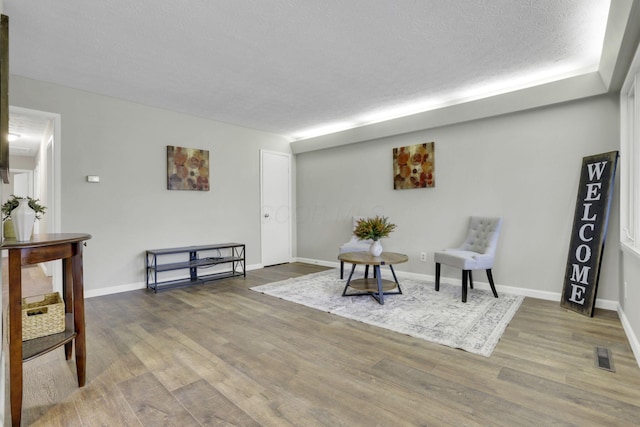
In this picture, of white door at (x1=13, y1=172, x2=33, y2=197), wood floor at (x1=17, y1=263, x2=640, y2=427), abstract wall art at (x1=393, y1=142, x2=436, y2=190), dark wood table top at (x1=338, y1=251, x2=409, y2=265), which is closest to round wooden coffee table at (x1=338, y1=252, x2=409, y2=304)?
dark wood table top at (x1=338, y1=251, x2=409, y2=265)

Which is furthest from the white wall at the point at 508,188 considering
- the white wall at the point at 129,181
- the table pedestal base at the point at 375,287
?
the white wall at the point at 129,181

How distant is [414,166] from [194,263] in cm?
344

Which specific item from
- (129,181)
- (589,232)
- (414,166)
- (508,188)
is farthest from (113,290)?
(589,232)

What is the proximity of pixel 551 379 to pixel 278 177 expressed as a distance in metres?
5.01

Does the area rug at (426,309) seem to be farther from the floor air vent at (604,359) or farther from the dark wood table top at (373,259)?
the floor air vent at (604,359)

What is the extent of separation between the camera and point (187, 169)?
15.7ft

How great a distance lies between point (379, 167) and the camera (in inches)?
205

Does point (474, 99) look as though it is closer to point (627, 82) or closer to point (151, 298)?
point (627, 82)

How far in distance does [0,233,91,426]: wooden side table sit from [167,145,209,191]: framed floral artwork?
2750 millimetres

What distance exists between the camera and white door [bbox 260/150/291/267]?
5.88m

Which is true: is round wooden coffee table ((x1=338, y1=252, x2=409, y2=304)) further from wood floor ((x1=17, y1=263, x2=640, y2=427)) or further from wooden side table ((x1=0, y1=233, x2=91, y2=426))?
wooden side table ((x1=0, y1=233, x2=91, y2=426))

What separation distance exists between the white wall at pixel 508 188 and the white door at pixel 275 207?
1.38 metres

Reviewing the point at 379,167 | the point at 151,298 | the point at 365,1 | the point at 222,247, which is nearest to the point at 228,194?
the point at 222,247

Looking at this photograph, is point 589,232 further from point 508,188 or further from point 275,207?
point 275,207
